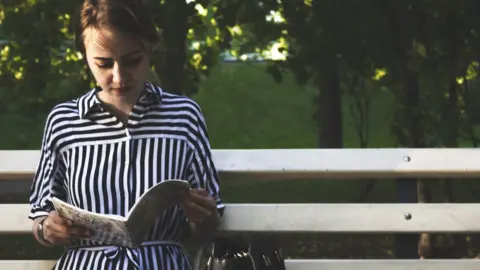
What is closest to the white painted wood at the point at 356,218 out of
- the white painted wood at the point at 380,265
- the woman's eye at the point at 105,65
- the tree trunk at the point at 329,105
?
the white painted wood at the point at 380,265

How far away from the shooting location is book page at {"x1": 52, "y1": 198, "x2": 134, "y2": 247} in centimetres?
229

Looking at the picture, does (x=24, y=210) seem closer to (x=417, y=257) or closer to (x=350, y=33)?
(x=417, y=257)

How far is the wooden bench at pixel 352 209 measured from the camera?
3.14 meters

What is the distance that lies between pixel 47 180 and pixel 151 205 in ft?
1.68

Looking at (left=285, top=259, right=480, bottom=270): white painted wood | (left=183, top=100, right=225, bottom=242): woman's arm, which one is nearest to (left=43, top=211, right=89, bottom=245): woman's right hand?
(left=183, top=100, right=225, bottom=242): woman's arm

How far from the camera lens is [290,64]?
4.94 metres

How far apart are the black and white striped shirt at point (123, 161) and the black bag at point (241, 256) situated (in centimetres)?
10

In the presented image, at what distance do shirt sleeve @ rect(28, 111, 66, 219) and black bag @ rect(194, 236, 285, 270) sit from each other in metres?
0.48

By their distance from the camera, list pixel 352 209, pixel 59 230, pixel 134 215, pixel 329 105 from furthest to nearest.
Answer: pixel 329 105 → pixel 352 209 → pixel 59 230 → pixel 134 215

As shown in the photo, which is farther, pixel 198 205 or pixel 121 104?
pixel 121 104

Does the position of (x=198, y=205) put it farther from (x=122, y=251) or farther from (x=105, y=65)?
(x=105, y=65)

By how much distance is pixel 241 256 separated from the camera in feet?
8.55

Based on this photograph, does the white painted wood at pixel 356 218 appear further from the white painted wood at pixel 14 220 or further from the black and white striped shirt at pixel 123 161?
the white painted wood at pixel 14 220

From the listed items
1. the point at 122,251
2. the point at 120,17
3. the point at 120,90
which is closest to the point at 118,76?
the point at 120,90
